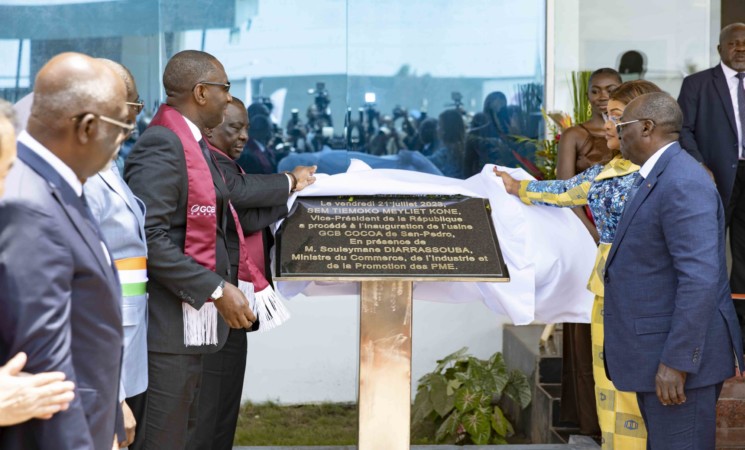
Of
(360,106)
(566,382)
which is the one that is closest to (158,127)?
(566,382)

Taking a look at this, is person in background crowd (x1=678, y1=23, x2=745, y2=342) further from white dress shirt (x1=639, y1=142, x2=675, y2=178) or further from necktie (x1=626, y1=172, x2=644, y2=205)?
white dress shirt (x1=639, y1=142, x2=675, y2=178)

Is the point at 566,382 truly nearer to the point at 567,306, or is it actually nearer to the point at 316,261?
the point at 567,306

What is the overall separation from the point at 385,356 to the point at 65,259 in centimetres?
227

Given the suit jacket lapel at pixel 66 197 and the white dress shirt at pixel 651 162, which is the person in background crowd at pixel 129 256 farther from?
the white dress shirt at pixel 651 162

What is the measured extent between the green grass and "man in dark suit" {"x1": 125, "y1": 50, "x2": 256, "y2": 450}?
299cm

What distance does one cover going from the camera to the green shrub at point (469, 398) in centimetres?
643

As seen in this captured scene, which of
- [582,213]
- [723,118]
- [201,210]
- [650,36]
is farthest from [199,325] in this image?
[650,36]

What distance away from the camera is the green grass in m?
6.68

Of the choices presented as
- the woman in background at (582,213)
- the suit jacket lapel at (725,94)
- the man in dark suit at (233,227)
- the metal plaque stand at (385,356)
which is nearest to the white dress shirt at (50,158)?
the man in dark suit at (233,227)

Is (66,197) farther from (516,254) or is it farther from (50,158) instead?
(516,254)

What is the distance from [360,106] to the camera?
288 inches

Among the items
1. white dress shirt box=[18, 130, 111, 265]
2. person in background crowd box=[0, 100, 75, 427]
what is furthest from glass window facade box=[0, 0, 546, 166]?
person in background crowd box=[0, 100, 75, 427]

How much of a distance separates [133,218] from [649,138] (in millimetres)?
1931

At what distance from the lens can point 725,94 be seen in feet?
20.6
